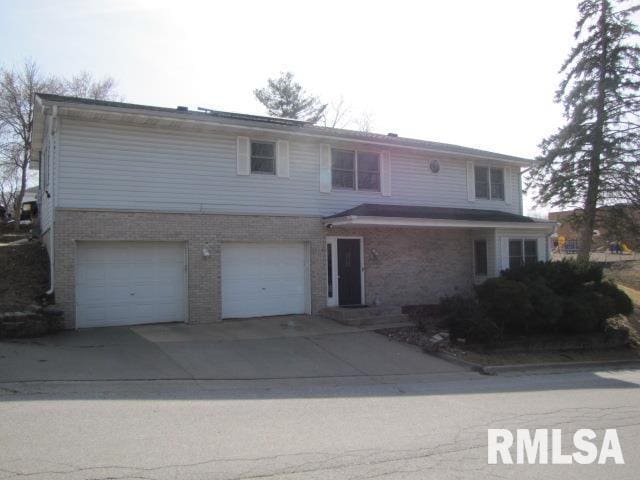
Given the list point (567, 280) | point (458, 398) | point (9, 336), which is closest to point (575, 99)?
point (567, 280)

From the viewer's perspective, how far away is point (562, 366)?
12508 mm

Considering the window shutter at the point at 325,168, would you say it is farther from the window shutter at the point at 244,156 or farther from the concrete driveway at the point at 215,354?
the concrete driveway at the point at 215,354

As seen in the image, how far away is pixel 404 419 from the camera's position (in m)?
6.96

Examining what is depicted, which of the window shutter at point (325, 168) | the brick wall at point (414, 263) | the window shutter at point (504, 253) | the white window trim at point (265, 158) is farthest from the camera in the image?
the window shutter at point (504, 253)

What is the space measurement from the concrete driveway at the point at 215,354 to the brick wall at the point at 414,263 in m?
3.24

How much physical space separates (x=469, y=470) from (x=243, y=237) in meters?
10.1

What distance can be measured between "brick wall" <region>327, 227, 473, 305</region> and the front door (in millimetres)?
253

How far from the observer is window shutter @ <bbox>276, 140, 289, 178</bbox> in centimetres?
1495

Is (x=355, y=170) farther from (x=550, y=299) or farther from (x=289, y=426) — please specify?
(x=289, y=426)

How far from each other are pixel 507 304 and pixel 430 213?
4.36 metres

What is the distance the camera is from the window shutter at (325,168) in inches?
620

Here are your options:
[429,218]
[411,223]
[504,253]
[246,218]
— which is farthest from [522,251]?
[246,218]

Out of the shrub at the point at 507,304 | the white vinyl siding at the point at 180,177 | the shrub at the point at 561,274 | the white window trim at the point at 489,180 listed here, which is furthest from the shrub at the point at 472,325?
the white window trim at the point at 489,180

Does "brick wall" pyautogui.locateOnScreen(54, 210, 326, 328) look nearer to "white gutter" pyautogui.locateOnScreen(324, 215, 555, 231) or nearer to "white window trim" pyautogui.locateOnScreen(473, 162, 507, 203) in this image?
"white gutter" pyautogui.locateOnScreen(324, 215, 555, 231)
